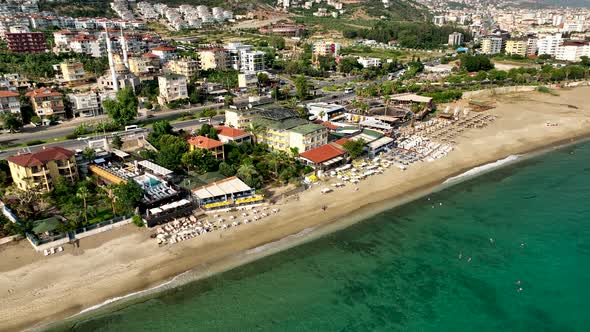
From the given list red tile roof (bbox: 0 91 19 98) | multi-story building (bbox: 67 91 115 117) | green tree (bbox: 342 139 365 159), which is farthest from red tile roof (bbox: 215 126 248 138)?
red tile roof (bbox: 0 91 19 98)

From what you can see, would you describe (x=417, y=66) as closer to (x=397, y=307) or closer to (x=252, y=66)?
(x=252, y=66)

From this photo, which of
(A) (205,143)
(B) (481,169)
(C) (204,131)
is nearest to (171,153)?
(A) (205,143)

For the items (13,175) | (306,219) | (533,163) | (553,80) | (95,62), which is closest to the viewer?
(306,219)

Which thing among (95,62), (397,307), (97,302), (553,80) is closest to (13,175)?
(97,302)

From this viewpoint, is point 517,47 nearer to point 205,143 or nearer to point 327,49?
point 327,49

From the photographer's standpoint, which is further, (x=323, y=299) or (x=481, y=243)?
(x=481, y=243)
